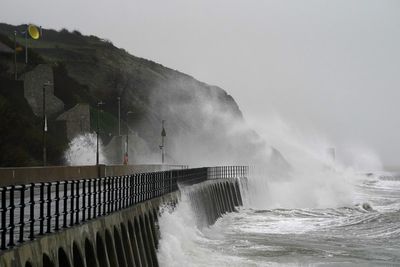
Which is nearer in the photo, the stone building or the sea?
the sea

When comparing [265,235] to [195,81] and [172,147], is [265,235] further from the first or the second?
[195,81]

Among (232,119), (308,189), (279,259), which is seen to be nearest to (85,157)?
(308,189)

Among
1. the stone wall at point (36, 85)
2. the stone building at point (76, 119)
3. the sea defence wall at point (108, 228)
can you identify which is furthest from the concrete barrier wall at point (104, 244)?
the stone building at point (76, 119)

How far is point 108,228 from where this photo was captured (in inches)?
603

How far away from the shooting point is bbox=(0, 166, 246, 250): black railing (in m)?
9.78

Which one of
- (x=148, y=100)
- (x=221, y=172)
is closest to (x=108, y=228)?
(x=221, y=172)

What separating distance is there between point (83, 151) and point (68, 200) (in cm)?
6346

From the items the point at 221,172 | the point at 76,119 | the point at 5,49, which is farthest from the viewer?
the point at 5,49

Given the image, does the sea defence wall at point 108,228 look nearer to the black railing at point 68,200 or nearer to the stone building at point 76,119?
the black railing at point 68,200

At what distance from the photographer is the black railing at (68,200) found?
9784 millimetres

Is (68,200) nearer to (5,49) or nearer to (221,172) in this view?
(221,172)

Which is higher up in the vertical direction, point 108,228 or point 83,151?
point 83,151

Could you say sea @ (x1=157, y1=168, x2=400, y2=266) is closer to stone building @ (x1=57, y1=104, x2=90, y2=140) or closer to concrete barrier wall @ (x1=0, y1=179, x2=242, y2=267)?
concrete barrier wall @ (x1=0, y1=179, x2=242, y2=267)

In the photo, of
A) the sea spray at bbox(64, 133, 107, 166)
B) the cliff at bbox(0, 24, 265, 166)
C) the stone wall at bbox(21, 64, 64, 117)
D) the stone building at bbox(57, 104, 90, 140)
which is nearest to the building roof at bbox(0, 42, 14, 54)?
the cliff at bbox(0, 24, 265, 166)
